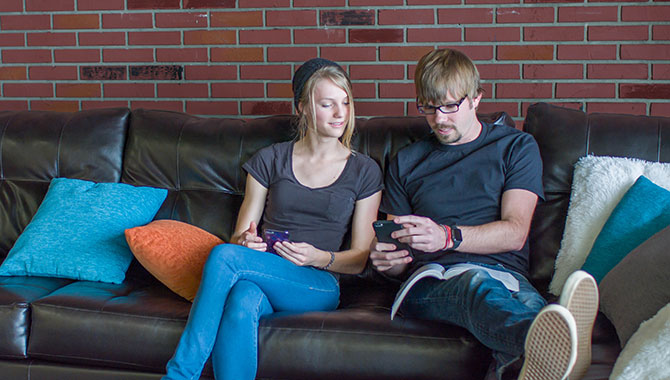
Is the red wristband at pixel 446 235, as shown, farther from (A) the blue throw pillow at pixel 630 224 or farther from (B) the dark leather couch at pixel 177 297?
(A) the blue throw pillow at pixel 630 224

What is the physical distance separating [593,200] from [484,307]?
692 millimetres

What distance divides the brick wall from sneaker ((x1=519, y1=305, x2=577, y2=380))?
163cm

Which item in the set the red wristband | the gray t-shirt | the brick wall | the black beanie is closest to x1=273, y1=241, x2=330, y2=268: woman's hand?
the gray t-shirt

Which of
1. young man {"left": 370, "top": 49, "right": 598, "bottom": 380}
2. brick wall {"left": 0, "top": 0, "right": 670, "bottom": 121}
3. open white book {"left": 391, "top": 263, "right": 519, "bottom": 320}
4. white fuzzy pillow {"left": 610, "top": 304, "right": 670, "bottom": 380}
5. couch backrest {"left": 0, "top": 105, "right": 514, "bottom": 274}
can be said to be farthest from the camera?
brick wall {"left": 0, "top": 0, "right": 670, "bottom": 121}

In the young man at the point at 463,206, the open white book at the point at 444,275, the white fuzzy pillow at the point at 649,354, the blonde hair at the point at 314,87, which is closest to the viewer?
the white fuzzy pillow at the point at 649,354

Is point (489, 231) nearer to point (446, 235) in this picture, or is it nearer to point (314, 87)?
point (446, 235)

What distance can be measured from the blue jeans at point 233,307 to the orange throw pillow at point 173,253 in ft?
0.76

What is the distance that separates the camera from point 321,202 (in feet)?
6.95

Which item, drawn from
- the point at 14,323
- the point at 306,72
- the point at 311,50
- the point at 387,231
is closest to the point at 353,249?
the point at 387,231

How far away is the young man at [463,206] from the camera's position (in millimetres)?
1646

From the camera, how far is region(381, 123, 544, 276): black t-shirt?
200 cm

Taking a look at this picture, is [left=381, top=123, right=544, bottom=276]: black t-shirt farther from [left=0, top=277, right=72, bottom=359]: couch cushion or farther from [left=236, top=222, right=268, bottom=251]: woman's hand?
[left=0, top=277, right=72, bottom=359]: couch cushion

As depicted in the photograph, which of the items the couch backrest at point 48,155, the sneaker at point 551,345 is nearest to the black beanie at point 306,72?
the couch backrest at point 48,155

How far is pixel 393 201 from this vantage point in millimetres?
2139
